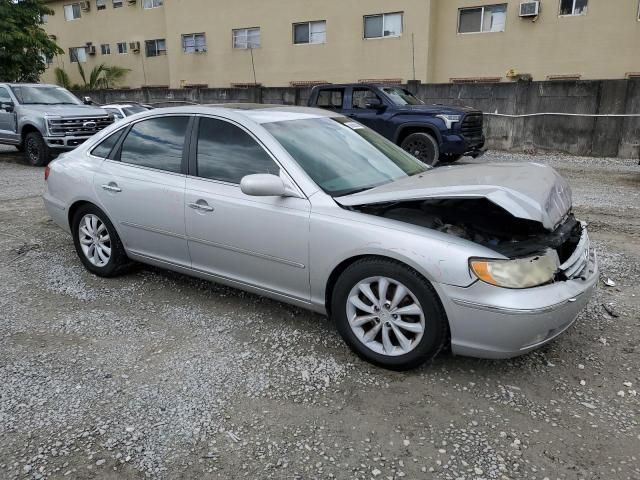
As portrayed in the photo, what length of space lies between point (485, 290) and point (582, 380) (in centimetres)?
94

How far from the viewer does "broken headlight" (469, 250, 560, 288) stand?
2775 mm

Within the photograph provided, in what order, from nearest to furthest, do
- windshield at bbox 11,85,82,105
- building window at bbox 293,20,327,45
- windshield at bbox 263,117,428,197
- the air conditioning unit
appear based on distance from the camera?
windshield at bbox 263,117,428,197, windshield at bbox 11,85,82,105, the air conditioning unit, building window at bbox 293,20,327,45

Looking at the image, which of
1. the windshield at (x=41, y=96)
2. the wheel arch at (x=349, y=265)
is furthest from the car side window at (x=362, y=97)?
the wheel arch at (x=349, y=265)

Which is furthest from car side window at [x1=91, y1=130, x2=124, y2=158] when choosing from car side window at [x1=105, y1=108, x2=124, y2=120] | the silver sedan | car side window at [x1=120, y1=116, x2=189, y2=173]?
car side window at [x1=105, y1=108, x2=124, y2=120]

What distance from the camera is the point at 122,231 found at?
438 centimetres

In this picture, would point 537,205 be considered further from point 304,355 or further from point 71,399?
point 71,399

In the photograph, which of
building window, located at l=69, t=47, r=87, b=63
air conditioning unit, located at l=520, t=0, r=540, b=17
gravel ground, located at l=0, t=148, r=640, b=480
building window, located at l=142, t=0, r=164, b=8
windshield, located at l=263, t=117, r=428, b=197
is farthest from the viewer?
building window, located at l=69, t=47, r=87, b=63

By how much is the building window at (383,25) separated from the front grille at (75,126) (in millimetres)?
11628

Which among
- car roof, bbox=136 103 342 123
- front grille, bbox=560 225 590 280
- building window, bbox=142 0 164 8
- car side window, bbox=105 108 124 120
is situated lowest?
front grille, bbox=560 225 590 280

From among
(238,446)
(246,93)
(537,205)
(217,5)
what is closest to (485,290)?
(537,205)

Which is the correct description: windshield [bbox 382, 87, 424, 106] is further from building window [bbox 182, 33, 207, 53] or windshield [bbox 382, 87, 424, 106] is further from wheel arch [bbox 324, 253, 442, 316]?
building window [bbox 182, 33, 207, 53]

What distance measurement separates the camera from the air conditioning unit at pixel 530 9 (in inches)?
672

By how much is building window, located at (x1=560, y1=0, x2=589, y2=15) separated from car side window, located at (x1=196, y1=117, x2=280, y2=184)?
56.0 feet

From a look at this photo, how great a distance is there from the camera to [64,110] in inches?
468
